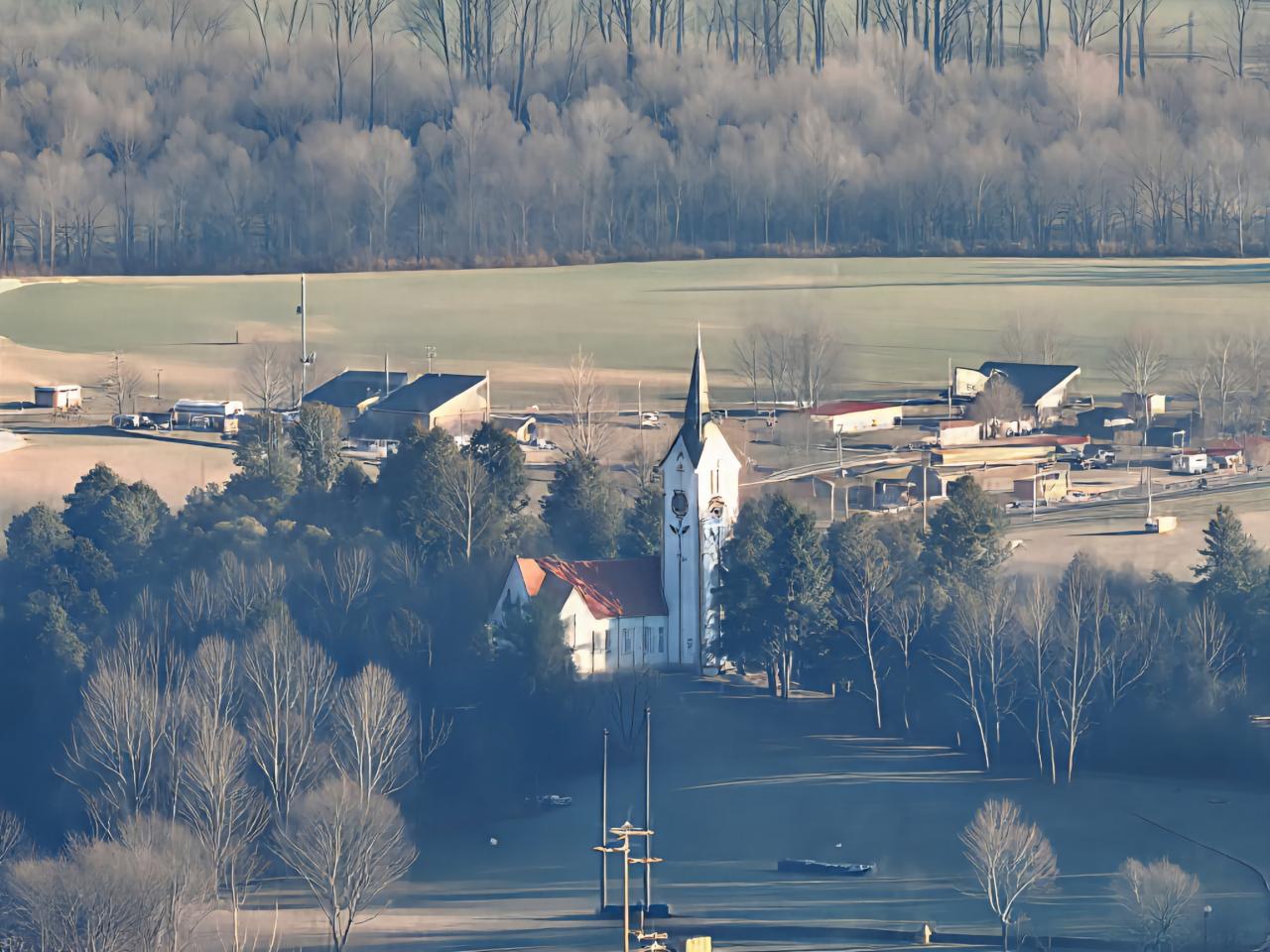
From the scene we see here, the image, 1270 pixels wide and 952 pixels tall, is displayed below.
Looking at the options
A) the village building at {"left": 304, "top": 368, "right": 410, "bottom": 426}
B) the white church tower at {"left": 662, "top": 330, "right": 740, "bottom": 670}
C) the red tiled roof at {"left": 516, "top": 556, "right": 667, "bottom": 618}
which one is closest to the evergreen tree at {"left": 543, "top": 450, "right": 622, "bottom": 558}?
the red tiled roof at {"left": 516, "top": 556, "right": 667, "bottom": 618}

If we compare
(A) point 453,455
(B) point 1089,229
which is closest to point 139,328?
(A) point 453,455

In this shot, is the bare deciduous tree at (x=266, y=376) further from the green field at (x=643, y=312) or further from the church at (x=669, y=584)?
the church at (x=669, y=584)

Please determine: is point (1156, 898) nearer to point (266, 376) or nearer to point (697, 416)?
point (697, 416)

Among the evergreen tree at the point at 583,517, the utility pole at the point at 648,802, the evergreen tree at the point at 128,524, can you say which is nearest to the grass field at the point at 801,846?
the utility pole at the point at 648,802

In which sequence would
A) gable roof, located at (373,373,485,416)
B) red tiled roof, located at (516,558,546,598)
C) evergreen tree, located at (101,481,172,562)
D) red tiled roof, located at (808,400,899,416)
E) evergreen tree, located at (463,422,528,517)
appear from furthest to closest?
gable roof, located at (373,373,485,416)
red tiled roof, located at (808,400,899,416)
evergreen tree, located at (463,422,528,517)
evergreen tree, located at (101,481,172,562)
red tiled roof, located at (516,558,546,598)

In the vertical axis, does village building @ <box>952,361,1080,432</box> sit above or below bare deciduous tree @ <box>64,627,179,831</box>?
above

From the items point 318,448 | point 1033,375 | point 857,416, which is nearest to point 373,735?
point 318,448

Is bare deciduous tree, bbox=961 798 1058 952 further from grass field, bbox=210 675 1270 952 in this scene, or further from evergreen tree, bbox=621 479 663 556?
evergreen tree, bbox=621 479 663 556
